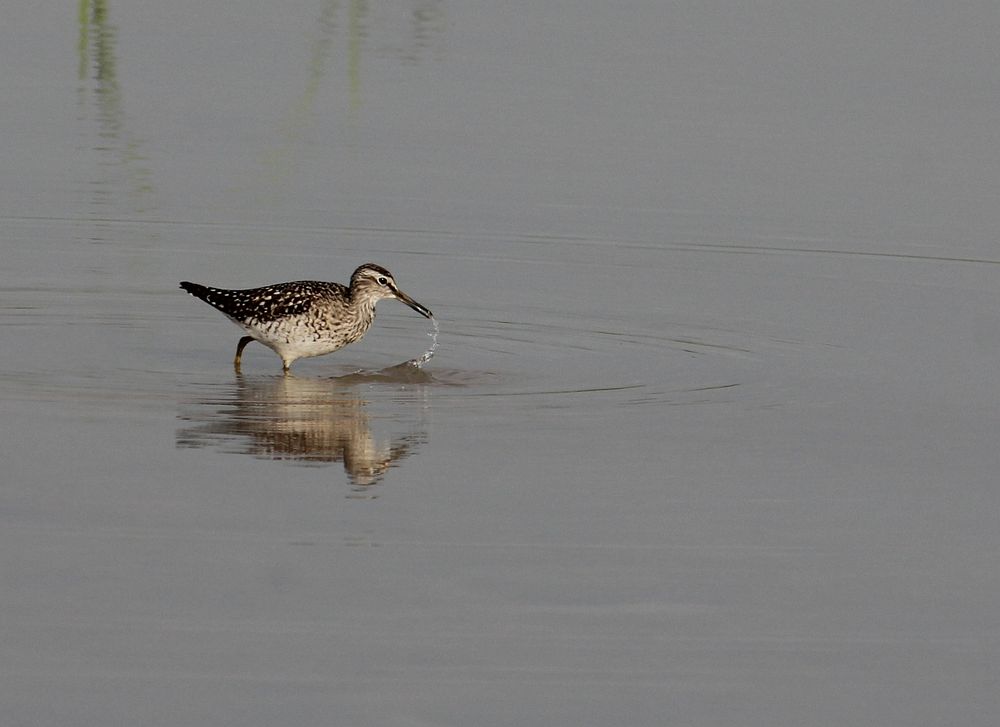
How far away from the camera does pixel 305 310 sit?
571 inches

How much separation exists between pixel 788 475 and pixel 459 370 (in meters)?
3.62

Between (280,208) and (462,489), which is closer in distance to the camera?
(462,489)

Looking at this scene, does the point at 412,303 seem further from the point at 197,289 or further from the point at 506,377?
the point at 197,289

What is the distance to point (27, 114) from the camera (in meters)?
22.0

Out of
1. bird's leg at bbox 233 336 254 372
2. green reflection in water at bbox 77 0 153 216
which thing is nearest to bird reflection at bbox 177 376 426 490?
bird's leg at bbox 233 336 254 372

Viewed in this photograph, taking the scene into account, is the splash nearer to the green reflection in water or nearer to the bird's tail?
the bird's tail

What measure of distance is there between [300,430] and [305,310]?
7.41ft

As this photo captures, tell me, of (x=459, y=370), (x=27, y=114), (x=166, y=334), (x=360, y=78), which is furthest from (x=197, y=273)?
(x=360, y=78)

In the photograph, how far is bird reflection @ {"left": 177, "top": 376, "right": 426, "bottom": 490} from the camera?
1151 centimetres

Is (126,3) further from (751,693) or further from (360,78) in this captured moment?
(751,693)

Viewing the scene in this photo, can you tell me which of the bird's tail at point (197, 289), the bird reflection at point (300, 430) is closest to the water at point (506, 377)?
the bird reflection at point (300, 430)

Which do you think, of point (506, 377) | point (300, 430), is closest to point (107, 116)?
point (506, 377)

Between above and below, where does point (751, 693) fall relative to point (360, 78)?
above

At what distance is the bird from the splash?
0.26m
